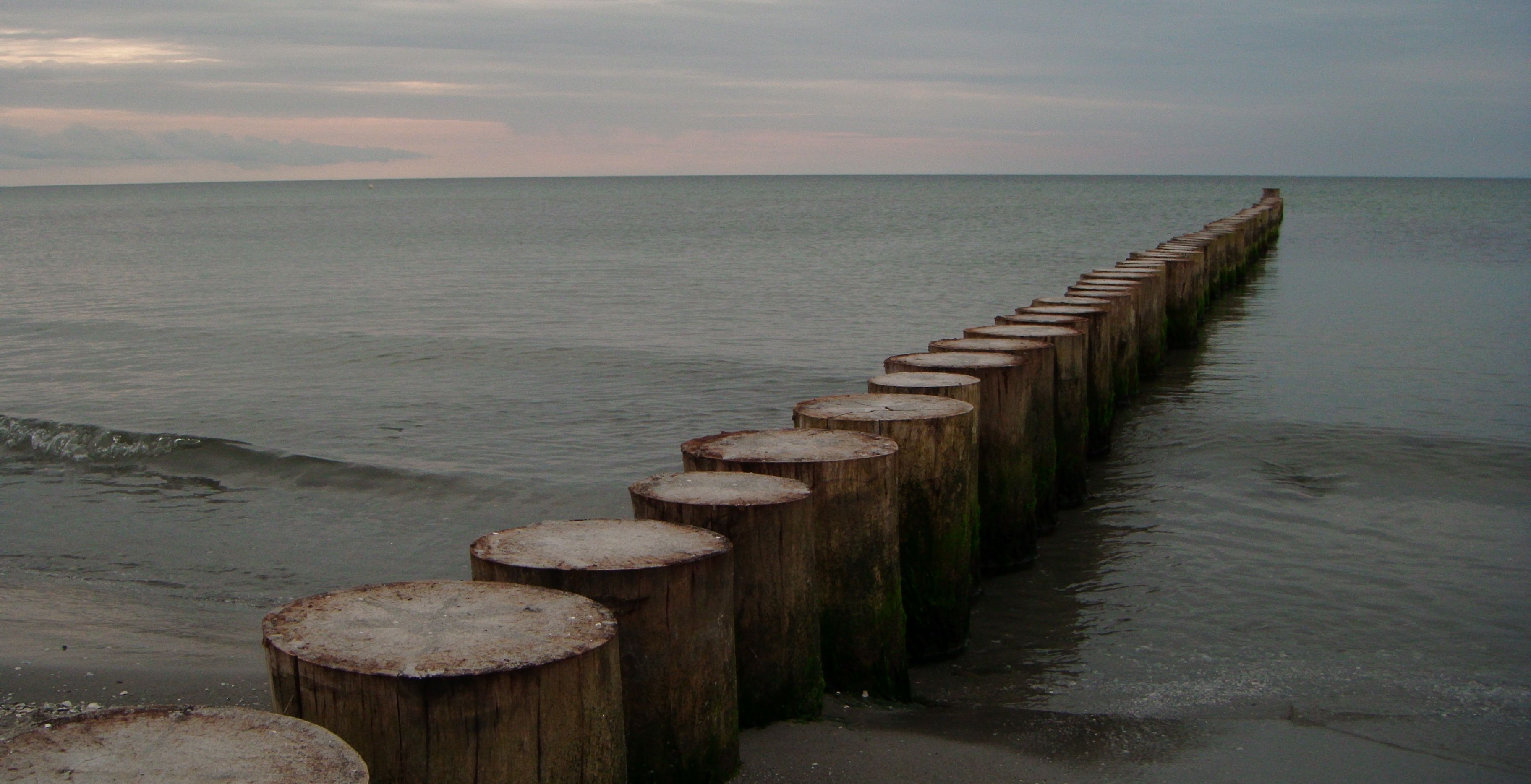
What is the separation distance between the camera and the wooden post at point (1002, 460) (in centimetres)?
590

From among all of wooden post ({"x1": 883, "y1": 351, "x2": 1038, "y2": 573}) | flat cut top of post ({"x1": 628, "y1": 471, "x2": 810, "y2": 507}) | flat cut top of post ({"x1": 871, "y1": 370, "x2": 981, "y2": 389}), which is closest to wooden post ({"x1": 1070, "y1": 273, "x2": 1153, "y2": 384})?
wooden post ({"x1": 883, "y1": 351, "x2": 1038, "y2": 573})

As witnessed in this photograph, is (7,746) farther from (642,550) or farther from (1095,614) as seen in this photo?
(1095,614)

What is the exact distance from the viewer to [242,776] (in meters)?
2.02

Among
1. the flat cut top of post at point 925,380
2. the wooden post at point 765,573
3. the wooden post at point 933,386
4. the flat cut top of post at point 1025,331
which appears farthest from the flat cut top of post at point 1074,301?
the wooden post at point 765,573

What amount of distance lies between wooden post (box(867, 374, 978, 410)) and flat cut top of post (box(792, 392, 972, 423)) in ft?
0.18

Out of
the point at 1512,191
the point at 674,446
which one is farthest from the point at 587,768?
the point at 1512,191

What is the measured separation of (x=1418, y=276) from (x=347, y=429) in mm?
23089

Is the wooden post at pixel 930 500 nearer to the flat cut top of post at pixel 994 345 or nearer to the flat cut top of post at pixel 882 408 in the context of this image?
the flat cut top of post at pixel 882 408

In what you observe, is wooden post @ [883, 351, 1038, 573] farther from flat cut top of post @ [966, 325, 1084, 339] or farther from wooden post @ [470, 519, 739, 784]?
wooden post @ [470, 519, 739, 784]

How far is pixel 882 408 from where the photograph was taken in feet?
16.6

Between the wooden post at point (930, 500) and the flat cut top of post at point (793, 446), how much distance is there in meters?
0.21

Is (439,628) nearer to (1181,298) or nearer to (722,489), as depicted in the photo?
(722,489)

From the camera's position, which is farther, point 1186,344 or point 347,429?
point 1186,344

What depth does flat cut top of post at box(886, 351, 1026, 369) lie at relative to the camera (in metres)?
6.00
